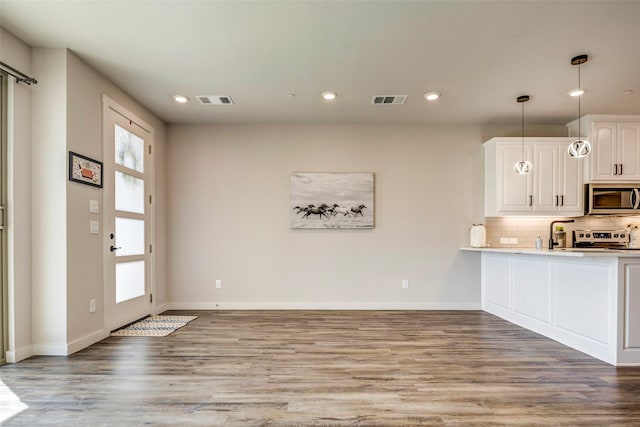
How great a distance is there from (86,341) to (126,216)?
4.74 ft

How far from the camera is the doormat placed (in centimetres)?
378

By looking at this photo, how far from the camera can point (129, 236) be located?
4188 millimetres

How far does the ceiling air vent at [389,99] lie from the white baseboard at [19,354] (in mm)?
4313

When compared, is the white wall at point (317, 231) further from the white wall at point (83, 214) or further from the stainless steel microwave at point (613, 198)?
the white wall at point (83, 214)

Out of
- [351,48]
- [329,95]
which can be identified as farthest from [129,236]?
[351,48]

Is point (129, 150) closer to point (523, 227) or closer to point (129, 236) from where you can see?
point (129, 236)

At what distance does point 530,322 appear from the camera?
4020mm

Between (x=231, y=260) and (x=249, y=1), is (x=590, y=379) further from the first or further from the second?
(x=231, y=260)

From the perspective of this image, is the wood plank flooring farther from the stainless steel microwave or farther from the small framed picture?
the stainless steel microwave

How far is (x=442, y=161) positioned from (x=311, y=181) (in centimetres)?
201

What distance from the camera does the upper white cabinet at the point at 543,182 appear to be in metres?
4.73

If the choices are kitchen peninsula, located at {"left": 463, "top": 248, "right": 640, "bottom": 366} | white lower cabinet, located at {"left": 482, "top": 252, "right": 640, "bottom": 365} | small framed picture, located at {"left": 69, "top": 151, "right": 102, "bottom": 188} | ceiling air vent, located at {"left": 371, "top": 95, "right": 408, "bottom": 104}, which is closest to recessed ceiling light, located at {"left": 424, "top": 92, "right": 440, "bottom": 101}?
ceiling air vent, located at {"left": 371, "top": 95, "right": 408, "bottom": 104}

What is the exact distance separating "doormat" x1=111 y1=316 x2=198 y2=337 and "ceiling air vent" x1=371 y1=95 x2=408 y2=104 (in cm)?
364

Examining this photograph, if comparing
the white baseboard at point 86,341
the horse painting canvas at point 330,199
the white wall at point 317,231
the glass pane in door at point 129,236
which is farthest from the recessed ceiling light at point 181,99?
the white baseboard at point 86,341
